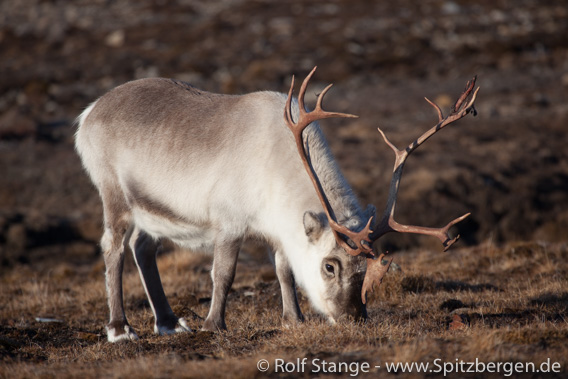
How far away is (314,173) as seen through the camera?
19.5 ft

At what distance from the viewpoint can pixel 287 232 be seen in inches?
241

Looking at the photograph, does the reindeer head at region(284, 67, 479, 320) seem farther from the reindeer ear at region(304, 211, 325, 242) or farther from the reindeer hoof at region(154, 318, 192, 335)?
the reindeer hoof at region(154, 318, 192, 335)

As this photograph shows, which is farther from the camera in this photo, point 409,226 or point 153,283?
point 153,283

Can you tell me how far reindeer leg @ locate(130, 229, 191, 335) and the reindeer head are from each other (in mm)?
1883

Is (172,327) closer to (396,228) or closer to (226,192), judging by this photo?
(226,192)

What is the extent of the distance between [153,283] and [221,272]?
1.32 m

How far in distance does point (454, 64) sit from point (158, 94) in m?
Result: 29.1

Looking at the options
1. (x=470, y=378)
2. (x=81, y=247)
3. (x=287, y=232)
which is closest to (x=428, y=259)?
(x=287, y=232)

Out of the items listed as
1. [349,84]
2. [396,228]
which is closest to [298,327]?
[396,228]

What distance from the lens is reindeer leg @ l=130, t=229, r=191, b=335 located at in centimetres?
711

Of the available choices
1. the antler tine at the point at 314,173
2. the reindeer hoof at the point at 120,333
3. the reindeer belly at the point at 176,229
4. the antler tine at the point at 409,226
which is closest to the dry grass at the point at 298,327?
the reindeer hoof at the point at 120,333

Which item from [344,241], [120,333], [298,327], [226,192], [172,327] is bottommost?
[172,327]

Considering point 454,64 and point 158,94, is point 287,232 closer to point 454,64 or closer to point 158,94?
point 158,94

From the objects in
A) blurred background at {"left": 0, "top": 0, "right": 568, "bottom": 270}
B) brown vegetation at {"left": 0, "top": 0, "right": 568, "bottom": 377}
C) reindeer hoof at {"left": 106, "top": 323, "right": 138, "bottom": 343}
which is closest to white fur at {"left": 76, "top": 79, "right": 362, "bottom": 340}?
reindeer hoof at {"left": 106, "top": 323, "right": 138, "bottom": 343}
